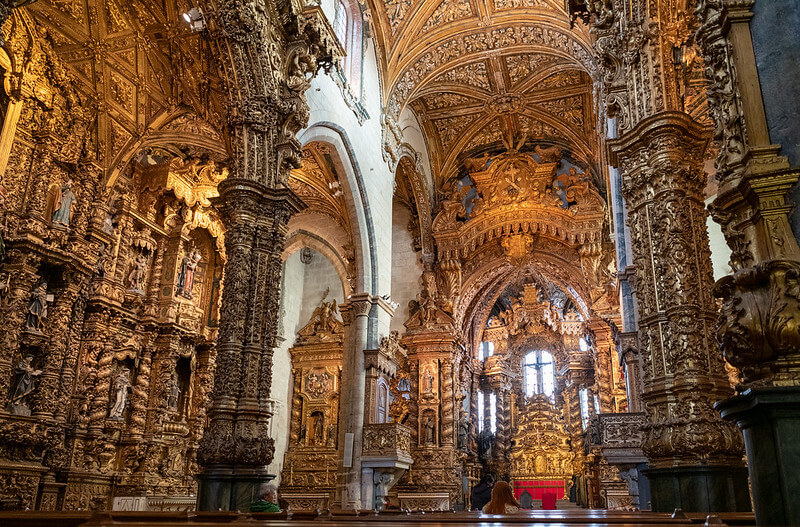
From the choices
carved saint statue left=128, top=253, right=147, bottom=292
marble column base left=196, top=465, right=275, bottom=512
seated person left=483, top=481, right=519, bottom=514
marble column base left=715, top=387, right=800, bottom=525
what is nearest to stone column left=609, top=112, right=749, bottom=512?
seated person left=483, top=481, right=519, bottom=514

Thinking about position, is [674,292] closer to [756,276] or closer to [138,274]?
[756,276]

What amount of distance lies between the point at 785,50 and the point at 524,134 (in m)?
16.8

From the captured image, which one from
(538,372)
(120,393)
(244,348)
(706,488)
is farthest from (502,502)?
(538,372)

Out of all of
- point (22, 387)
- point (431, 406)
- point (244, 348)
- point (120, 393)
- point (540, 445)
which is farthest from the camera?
point (540, 445)

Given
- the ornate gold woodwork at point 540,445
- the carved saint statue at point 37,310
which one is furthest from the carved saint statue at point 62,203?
the ornate gold woodwork at point 540,445

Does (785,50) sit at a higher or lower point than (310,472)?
higher

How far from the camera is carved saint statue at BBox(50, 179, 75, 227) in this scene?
37.4 ft

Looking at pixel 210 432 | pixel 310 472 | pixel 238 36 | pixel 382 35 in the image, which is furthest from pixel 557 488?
pixel 238 36

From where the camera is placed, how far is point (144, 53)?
11.7 metres

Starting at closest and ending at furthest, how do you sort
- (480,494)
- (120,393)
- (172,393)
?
(120,393) < (172,393) < (480,494)

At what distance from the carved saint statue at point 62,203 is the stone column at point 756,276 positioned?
1105 cm

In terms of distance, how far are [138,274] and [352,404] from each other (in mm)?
5369

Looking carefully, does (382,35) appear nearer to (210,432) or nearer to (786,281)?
(210,432)

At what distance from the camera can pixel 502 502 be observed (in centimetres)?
752
